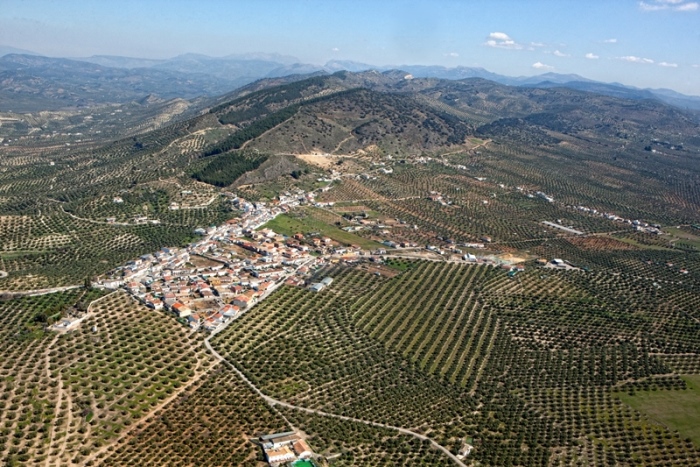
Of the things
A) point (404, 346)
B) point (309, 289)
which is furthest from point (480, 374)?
point (309, 289)

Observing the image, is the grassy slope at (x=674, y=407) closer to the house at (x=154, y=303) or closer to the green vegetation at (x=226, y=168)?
the house at (x=154, y=303)

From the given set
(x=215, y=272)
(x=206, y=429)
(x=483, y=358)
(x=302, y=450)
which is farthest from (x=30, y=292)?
(x=483, y=358)

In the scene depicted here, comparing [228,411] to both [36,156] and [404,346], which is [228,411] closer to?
[404,346]

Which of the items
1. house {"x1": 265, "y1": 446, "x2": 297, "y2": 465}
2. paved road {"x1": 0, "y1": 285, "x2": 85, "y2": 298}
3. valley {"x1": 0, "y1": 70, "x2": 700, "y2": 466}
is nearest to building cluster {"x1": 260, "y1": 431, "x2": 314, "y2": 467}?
house {"x1": 265, "y1": 446, "x2": 297, "y2": 465}

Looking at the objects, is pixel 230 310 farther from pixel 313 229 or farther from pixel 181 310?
pixel 313 229

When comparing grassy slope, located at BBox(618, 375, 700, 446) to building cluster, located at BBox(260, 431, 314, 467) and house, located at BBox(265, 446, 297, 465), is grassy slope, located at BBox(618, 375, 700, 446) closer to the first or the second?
building cluster, located at BBox(260, 431, 314, 467)
